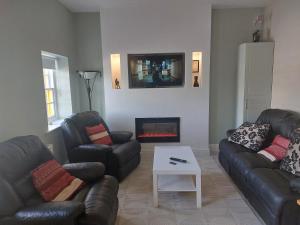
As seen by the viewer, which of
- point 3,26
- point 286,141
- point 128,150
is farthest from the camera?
point 128,150

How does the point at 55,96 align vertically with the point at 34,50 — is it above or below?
below

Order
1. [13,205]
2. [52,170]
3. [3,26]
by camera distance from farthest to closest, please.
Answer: [3,26], [52,170], [13,205]

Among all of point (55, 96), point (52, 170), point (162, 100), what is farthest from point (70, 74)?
point (52, 170)

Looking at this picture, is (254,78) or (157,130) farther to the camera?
(157,130)

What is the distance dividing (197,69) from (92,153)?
8.12 ft

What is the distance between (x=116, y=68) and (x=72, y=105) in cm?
109

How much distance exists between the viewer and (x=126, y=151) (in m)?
3.28

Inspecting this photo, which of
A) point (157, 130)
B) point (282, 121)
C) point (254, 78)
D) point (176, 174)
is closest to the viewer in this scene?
point (176, 174)

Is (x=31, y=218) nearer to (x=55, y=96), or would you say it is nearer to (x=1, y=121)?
(x=1, y=121)

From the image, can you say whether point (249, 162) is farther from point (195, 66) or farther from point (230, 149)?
point (195, 66)

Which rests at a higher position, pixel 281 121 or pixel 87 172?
pixel 281 121

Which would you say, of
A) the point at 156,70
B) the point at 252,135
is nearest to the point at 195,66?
the point at 156,70

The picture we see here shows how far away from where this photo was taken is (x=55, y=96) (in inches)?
158

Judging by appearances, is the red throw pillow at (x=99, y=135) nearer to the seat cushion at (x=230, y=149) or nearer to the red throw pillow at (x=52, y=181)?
the red throw pillow at (x=52, y=181)
